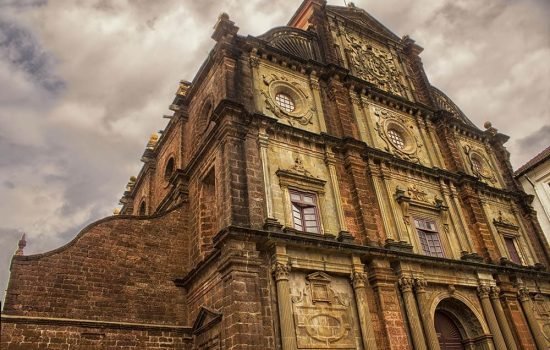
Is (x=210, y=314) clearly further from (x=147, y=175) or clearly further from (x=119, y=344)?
(x=147, y=175)

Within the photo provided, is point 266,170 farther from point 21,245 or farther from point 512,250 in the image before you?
point 512,250

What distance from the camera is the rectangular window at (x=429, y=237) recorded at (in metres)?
16.0

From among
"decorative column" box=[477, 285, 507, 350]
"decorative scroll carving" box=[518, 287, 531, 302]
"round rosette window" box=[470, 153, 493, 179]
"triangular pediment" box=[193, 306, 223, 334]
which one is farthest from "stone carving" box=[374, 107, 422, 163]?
"triangular pediment" box=[193, 306, 223, 334]

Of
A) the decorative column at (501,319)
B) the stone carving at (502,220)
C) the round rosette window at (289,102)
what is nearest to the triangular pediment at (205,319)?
the round rosette window at (289,102)

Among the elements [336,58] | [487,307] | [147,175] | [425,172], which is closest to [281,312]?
[487,307]

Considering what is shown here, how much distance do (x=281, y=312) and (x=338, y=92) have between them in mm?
9533

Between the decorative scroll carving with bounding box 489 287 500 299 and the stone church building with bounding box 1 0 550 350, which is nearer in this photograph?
the stone church building with bounding box 1 0 550 350

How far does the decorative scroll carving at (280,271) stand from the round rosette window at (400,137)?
8.61 meters

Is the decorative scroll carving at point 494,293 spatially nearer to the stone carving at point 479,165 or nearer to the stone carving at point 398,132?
the stone carving at point 398,132

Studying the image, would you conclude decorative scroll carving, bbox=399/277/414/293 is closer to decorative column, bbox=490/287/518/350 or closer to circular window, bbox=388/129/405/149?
decorative column, bbox=490/287/518/350

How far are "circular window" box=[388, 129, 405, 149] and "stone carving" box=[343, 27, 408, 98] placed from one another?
2384mm

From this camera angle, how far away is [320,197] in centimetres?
1439

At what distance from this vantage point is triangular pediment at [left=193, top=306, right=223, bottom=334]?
37.5ft

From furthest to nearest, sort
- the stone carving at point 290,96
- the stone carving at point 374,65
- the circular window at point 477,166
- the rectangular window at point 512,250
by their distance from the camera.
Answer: the circular window at point 477,166 → the stone carving at point 374,65 → the rectangular window at point 512,250 → the stone carving at point 290,96
